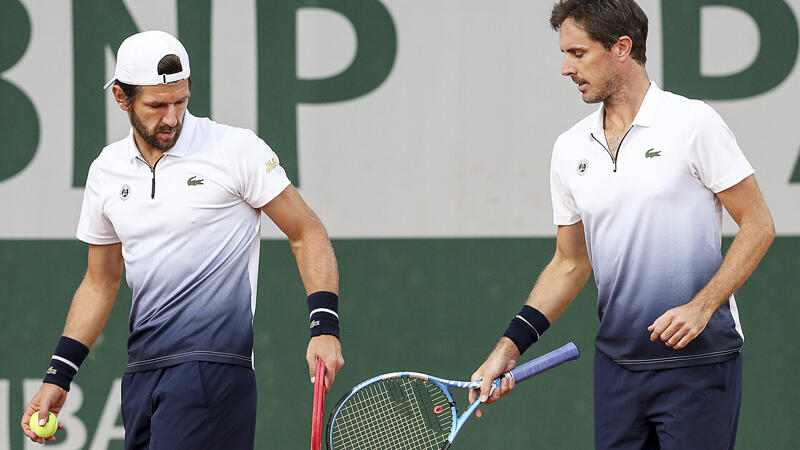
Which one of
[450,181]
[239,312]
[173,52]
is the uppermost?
[173,52]

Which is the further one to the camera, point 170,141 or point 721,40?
point 721,40

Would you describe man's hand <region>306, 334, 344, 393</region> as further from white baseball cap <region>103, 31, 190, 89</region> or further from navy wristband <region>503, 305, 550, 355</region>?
white baseball cap <region>103, 31, 190, 89</region>

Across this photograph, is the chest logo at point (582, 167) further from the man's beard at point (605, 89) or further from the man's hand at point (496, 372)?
the man's hand at point (496, 372)

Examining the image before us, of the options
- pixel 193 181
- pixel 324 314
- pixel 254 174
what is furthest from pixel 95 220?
pixel 324 314

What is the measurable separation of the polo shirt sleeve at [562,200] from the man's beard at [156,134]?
1.06m

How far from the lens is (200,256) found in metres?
3.11

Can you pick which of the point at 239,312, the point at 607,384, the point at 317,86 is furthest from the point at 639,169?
the point at 317,86

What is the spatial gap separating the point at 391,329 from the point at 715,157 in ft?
7.37

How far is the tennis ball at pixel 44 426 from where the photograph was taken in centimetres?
319

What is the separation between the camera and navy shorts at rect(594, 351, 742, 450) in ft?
9.55

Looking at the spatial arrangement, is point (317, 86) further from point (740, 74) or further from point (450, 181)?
point (740, 74)

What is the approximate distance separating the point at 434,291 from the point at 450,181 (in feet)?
1.56

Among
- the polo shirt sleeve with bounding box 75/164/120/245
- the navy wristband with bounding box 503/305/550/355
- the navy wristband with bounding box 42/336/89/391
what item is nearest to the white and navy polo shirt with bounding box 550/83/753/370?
the navy wristband with bounding box 503/305/550/355

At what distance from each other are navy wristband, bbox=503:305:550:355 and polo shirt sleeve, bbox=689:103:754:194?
2.12ft
